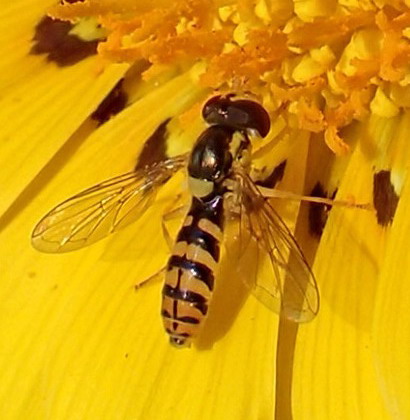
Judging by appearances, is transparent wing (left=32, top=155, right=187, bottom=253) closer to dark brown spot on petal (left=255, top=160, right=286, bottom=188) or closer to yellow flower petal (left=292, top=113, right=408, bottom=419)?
dark brown spot on petal (left=255, top=160, right=286, bottom=188)

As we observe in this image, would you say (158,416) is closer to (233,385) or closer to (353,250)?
(233,385)

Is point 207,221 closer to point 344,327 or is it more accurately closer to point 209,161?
point 209,161

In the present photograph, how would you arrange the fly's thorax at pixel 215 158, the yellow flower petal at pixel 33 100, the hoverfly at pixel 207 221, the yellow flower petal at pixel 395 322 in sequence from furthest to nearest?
the yellow flower petal at pixel 33 100 → the fly's thorax at pixel 215 158 → the hoverfly at pixel 207 221 → the yellow flower petal at pixel 395 322

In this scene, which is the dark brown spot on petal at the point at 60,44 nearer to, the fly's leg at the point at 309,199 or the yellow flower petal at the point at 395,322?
the fly's leg at the point at 309,199

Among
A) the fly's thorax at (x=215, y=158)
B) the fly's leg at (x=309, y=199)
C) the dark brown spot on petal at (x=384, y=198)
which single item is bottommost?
the dark brown spot on petal at (x=384, y=198)

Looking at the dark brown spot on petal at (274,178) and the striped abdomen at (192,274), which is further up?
the striped abdomen at (192,274)

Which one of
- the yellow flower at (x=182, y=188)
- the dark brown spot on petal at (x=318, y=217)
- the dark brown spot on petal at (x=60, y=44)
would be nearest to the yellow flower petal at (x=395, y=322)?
the yellow flower at (x=182, y=188)
